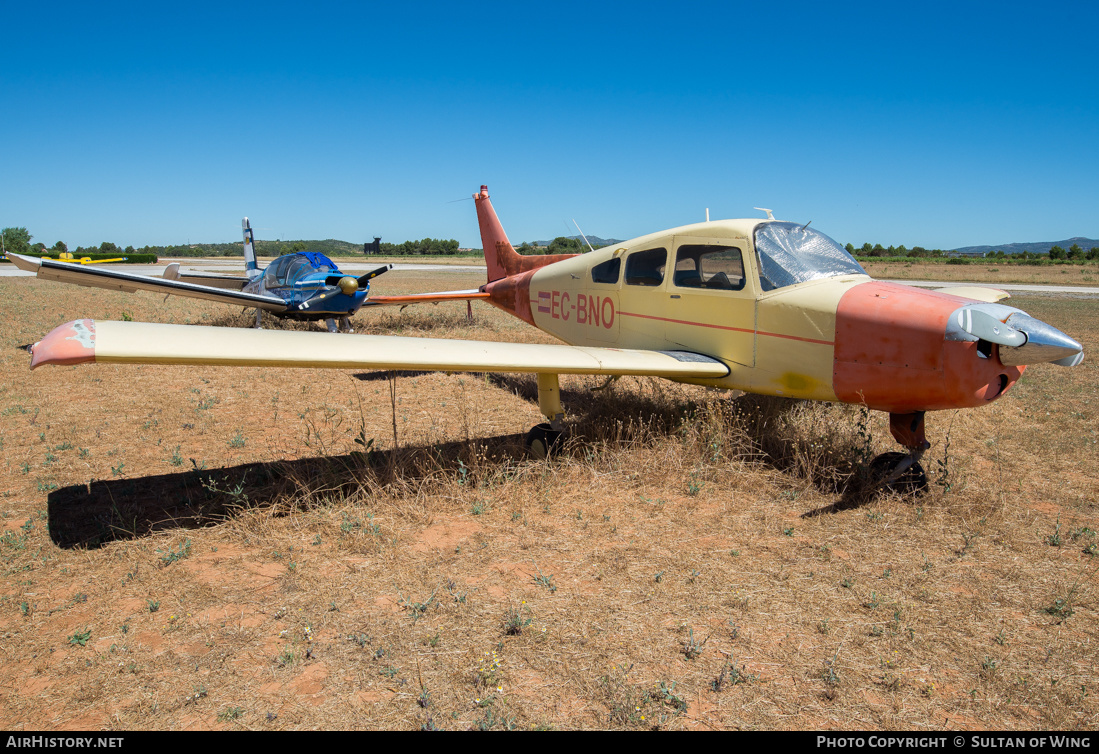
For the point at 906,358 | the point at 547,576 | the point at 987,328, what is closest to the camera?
the point at 547,576

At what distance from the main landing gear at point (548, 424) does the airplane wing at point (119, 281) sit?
8.06 m

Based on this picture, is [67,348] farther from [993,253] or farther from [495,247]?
[993,253]

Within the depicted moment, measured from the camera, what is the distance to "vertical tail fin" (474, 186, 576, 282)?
1081 cm

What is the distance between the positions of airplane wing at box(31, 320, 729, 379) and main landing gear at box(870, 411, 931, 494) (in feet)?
5.18

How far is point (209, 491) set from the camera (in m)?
5.14

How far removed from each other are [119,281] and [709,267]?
33.6 ft

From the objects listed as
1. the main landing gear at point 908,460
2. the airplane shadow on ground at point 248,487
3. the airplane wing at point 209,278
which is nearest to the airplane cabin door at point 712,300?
the airplane shadow on ground at point 248,487

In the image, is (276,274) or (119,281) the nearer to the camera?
(119,281)

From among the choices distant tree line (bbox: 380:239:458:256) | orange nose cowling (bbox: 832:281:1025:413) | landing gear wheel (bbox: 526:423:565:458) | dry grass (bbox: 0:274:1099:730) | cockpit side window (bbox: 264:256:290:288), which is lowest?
dry grass (bbox: 0:274:1099:730)

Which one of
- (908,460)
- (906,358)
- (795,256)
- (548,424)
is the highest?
(795,256)

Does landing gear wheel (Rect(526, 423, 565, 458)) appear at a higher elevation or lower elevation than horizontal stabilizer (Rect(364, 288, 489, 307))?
lower

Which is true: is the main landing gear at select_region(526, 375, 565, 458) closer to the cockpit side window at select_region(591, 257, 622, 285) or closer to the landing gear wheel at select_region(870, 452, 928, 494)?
the cockpit side window at select_region(591, 257, 622, 285)

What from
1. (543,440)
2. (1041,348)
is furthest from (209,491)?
(1041,348)

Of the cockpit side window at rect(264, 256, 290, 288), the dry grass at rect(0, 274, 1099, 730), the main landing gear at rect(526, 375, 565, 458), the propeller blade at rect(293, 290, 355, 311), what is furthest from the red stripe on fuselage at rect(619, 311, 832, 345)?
the cockpit side window at rect(264, 256, 290, 288)
